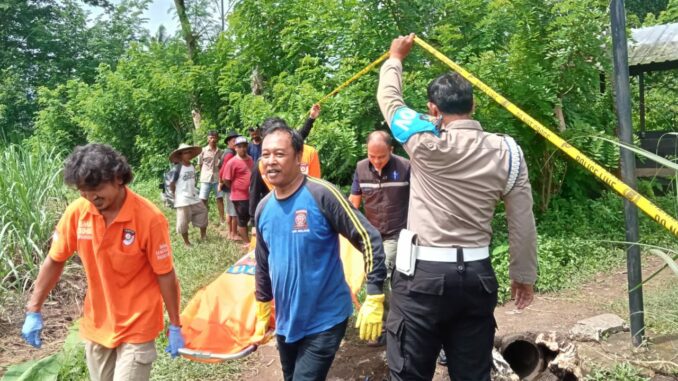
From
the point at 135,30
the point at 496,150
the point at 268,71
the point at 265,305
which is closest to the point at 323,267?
the point at 265,305

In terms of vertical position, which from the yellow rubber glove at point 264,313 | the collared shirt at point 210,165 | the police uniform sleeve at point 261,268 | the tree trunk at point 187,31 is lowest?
the yellow rubber glove at point 264,313

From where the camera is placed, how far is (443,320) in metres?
2.49

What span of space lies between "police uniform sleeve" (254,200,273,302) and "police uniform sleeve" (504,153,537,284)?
123 centimetres

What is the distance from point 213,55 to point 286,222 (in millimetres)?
11862

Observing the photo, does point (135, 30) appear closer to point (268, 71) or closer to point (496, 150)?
point (268, 71)

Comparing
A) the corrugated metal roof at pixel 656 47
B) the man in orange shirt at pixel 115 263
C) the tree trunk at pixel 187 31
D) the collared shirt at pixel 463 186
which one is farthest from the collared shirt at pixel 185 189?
the corrugated metal roof at pixel 656 47

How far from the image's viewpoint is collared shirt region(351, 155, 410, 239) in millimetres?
4555

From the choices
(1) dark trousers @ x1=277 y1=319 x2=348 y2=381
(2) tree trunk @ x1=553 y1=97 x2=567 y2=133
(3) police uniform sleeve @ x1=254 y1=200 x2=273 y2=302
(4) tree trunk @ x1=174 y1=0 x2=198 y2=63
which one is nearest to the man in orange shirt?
(3) police uniform sleeve @ x1=254 y1=200 x2=273 y2=302

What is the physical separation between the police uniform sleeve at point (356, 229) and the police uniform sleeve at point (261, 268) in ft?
1.21

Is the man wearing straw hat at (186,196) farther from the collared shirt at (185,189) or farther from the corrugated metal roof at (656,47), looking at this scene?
the corrugated metal roof at (656,47)

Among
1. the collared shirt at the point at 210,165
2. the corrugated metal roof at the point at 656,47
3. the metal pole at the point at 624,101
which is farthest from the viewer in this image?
the corrugated metal roof at the point at 656,47

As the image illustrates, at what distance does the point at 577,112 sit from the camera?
766cm

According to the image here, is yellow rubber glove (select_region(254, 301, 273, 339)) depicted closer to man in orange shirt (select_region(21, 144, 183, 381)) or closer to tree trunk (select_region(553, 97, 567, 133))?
man in orange shirt (select_region(21, 144, 183, 381))

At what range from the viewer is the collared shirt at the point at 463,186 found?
2.44 m
